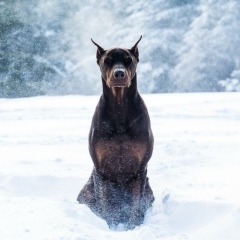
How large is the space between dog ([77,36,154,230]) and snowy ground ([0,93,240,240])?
24 centimetres

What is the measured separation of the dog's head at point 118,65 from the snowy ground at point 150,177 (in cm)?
106

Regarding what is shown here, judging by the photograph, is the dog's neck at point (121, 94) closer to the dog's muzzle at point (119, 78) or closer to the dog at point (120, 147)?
the dog at point (120, 147)

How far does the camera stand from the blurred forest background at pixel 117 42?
100 feet

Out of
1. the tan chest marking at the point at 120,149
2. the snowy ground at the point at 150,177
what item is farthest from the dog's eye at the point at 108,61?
the snowy ground at the point at 150,177

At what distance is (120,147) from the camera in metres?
4.07

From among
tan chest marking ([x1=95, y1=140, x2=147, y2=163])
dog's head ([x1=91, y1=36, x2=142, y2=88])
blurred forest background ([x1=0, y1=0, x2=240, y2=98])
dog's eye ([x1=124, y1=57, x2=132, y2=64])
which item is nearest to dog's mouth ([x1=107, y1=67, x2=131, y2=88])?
dog's head ([x1=91, y1=36, x2=142, y2=88])

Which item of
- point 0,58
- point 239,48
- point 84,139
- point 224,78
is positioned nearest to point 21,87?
point 0,58

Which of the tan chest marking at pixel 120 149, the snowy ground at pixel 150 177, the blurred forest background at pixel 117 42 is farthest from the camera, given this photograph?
the blurred forest background at pixel 117 42

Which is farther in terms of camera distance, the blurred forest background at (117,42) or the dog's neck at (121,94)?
the blurred forest background at (117,42)

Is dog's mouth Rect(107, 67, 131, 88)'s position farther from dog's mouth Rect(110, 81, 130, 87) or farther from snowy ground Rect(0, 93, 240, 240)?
snowy ground Rect(0, 93, 240, 240)

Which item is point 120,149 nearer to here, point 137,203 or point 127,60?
point 137,203

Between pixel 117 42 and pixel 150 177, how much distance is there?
1159 inches

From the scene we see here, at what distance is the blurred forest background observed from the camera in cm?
3058

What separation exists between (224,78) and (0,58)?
15.2m
